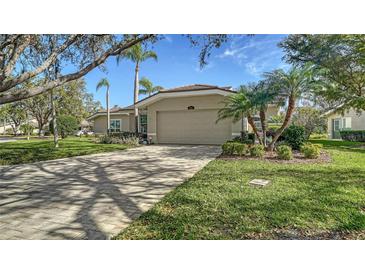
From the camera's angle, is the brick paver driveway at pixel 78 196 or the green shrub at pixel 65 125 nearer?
the brick paver driveway at pixel 78 196

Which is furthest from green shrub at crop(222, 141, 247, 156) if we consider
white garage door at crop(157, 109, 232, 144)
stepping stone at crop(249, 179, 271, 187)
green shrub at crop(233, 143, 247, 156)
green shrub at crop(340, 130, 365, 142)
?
green shrub at crop(340, 130, 365, 142)

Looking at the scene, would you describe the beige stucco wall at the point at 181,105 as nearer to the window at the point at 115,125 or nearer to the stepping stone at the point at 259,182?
the window at the point at 115,125

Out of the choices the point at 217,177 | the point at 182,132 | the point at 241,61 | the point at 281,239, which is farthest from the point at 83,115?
the point at 281,239

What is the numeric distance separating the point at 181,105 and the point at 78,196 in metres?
12.8

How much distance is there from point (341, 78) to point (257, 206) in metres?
16.0

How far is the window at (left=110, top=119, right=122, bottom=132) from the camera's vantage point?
25.5m

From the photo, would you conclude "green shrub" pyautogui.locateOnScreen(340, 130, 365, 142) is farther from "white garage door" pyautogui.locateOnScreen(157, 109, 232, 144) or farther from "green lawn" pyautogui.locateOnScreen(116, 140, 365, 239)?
"green lawn" pyautogui.locateOnScreen(116, 140, 365, 239)

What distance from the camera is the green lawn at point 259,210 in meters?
3.32

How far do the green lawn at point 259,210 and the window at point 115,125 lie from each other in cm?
2034

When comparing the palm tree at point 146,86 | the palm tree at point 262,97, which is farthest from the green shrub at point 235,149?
the palm tree at point 146,86

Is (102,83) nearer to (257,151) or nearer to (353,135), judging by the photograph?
(257,151)

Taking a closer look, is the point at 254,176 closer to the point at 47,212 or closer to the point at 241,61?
the point at 47,212

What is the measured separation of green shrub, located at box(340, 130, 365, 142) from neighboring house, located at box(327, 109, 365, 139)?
144 cm

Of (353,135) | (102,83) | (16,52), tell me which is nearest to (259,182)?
(16,52)
